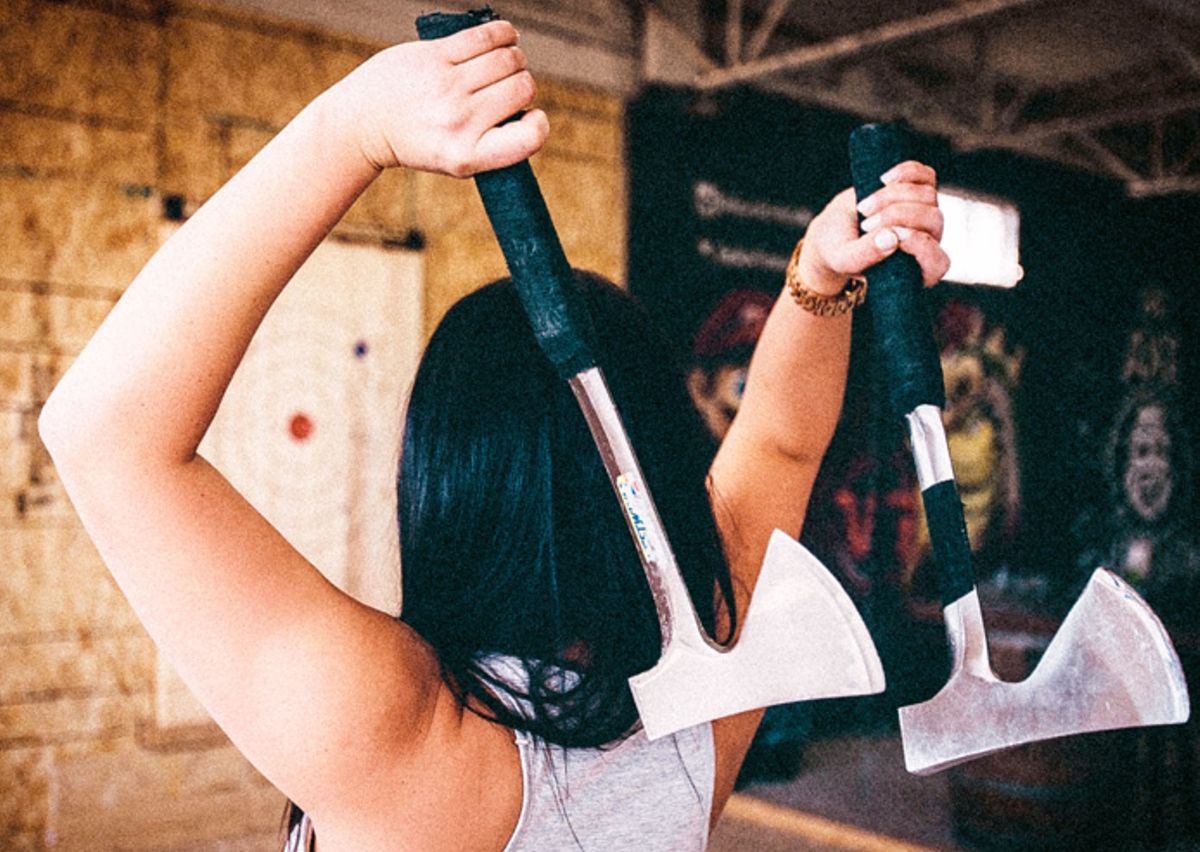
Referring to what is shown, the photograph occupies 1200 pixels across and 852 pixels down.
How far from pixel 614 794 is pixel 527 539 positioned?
0.21 meters

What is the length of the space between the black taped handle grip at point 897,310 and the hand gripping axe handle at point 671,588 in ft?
0.50

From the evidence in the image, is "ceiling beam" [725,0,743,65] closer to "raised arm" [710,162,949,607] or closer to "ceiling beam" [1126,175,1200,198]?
"ceiling beam" [1126,175,1200,198]

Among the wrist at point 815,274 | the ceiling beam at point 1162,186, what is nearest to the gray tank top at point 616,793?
the wrist at point 815,274

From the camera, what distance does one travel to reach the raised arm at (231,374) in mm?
599

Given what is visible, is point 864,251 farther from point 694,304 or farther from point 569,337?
point 694,304

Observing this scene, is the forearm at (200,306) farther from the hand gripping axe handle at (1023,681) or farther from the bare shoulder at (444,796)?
the hand gripping axe handle at (1023,681)

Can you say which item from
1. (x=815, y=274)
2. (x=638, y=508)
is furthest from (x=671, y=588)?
(x=815, y=274)

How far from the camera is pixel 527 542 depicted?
0.86 meters

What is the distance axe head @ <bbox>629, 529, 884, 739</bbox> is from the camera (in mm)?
604

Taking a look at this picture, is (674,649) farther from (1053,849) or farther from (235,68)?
(235,68)

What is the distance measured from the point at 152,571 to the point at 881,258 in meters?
0.52

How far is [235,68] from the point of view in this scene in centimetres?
417

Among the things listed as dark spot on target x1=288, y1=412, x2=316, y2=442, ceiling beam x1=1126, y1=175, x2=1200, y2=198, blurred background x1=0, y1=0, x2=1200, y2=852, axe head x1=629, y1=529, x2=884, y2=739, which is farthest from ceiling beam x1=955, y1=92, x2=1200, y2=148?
axe head x1=629, y1=529, x2=884, y2=739

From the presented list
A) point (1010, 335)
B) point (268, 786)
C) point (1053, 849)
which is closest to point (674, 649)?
point (1053, 849)
